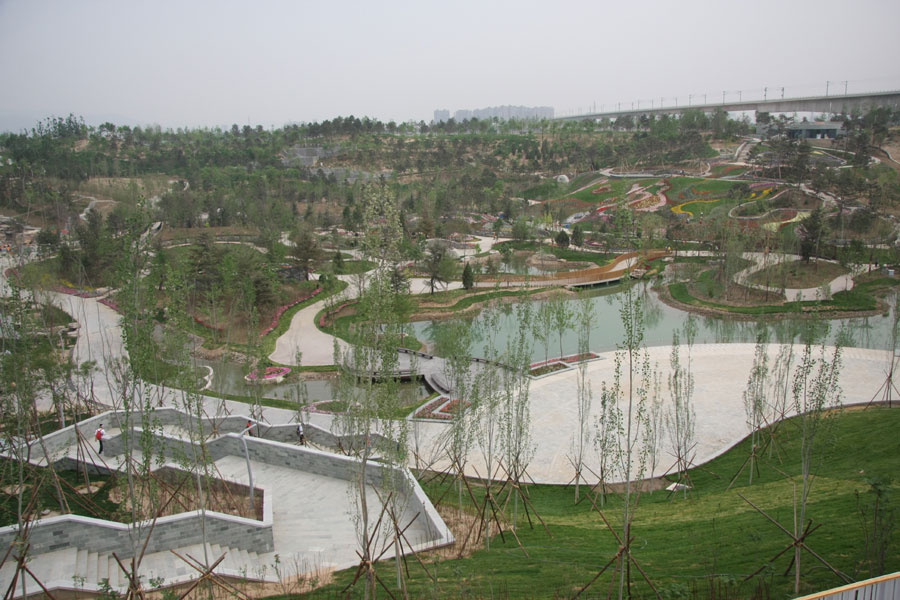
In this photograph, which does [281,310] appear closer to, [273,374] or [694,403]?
[273,374]

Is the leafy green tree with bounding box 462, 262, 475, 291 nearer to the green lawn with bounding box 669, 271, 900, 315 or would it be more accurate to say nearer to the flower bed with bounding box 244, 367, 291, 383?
the green lawn with bounding box 669, 271, 900, 315

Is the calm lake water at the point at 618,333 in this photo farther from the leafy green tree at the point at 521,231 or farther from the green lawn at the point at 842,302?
the leafy green tree at the point at 521,231

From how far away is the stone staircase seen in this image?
8.43 m

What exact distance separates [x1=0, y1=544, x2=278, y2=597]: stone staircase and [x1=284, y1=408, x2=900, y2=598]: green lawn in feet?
5.05

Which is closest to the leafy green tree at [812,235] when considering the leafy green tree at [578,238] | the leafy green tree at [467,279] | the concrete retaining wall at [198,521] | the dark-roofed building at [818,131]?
the leafy green tree at [578,238]

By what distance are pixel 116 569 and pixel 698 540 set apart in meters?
9.00

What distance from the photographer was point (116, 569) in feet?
30.5

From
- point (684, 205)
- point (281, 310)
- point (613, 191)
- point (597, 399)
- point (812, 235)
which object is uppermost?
point (613, 191)

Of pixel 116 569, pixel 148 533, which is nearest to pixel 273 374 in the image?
pixel 116 569

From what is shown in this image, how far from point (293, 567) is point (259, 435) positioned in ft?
19.7

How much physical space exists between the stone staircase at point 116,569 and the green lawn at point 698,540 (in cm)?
154

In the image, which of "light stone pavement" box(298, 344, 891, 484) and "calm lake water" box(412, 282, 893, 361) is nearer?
"light stone pavement" box(298, 344, 891, 484)

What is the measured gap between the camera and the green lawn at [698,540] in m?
7.95

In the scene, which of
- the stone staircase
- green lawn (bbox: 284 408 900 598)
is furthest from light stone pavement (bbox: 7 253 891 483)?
the stone staircase
